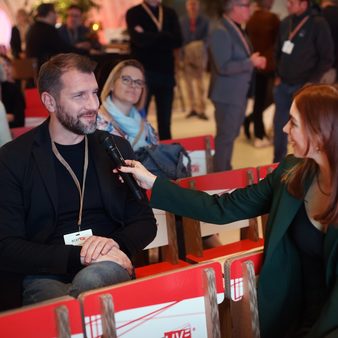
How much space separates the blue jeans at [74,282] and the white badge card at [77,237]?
0.46ft

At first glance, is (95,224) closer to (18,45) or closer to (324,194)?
(324,194)

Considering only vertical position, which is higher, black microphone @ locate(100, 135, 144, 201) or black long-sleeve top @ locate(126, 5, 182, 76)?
black long-sleeve top @ locate(126, 5, 182, 76)

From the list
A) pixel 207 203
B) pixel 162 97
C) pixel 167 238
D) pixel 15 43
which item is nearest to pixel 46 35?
pixel 162 97

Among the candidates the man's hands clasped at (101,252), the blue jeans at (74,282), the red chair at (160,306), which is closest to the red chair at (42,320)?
the red chair at (160,306)

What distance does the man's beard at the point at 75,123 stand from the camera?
2.24 metres

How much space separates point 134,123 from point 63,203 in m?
1.25

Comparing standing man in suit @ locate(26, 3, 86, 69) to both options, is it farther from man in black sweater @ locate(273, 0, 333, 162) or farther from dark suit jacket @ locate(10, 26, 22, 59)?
man in black sweater @ locate(273, 0, 333, 162)

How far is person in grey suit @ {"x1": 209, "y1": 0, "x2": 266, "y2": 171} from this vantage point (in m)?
4.57

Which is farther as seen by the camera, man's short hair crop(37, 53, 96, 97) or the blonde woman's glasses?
Answer: the blonde woman's glasses

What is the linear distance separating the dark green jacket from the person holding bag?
3.22 feet

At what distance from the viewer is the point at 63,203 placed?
222 cm

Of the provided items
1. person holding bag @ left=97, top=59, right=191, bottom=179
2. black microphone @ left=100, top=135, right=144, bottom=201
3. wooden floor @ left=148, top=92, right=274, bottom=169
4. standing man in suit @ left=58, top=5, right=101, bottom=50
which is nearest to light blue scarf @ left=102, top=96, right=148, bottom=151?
person holding bag @ left=97, top=59, right=191, bottom=179

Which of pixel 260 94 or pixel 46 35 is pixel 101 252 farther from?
pixel 260 94

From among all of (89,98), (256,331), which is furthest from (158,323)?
(89,98)
